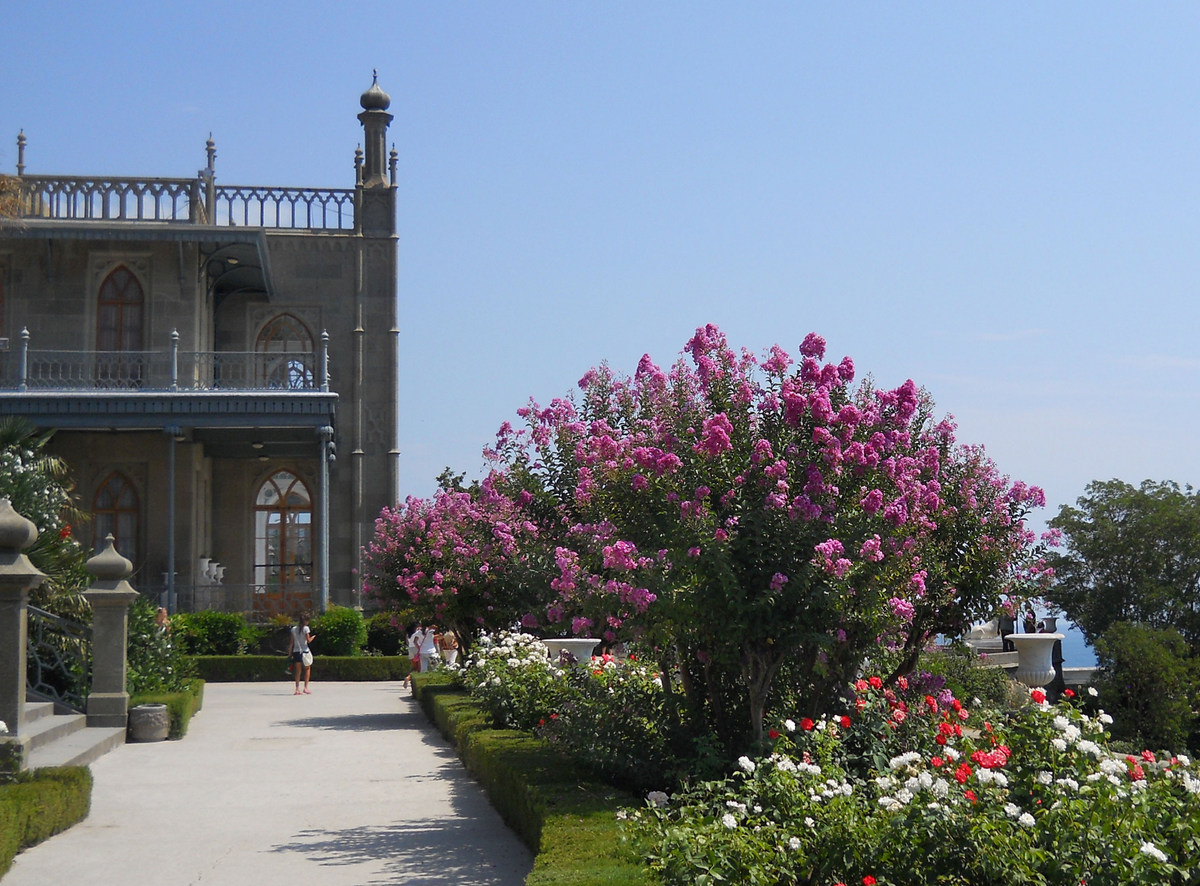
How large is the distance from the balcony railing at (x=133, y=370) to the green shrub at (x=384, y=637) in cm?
482

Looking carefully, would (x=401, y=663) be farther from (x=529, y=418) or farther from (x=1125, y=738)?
(x=529, y=418)

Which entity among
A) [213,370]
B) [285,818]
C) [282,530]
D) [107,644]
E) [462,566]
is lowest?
[285,818]

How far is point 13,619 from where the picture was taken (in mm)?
9195

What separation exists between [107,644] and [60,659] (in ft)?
1.86

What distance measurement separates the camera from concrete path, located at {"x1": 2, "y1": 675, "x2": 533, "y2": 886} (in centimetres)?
751

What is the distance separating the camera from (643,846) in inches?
237

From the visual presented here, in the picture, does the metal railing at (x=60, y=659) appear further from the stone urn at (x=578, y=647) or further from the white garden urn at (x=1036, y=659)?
the white garden urn at (x=1036, y=659)

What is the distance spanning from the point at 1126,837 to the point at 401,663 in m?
21.6

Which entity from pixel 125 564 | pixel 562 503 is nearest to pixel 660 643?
pixel 562 503

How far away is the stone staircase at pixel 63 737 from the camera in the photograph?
11312mm

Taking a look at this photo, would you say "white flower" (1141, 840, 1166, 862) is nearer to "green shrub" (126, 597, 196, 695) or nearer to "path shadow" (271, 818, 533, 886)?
"path shadow" (271, 818, 533, 886)

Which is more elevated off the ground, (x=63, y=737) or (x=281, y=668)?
(x=63, y=737)

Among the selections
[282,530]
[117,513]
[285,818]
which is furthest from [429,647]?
[285,818]

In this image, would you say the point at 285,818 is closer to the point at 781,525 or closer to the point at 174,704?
the point at 781,525
